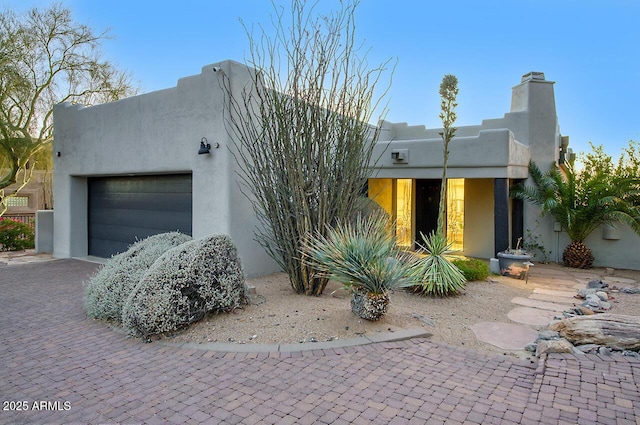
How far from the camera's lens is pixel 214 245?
5.69 m

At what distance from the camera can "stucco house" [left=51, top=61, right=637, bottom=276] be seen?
8164 millimetres

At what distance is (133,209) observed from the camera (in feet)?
34.3

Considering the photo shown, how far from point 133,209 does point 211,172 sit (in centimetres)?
352

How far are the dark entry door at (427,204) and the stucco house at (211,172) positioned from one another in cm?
3

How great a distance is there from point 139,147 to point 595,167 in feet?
38.4

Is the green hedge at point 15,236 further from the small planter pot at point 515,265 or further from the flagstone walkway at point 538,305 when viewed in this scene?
the small planter pot at point 515,265

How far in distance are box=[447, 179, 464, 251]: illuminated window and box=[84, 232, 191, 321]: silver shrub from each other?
886 centimetres

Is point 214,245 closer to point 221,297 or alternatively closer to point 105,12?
point 221,297

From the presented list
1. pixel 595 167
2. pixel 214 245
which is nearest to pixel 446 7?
A: pixel 595 167

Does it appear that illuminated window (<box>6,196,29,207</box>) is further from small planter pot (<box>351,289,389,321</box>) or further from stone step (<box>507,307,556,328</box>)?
stone step (<box>507,307,556,328</box>)

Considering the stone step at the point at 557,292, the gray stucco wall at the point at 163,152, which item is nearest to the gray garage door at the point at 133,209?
the gray stucco wall at the point at 163,152

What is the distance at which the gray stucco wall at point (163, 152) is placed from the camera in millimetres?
7992

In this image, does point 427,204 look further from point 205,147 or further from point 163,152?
point 163,152

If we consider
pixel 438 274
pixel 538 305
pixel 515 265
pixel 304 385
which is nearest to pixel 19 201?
pixel 438 274
